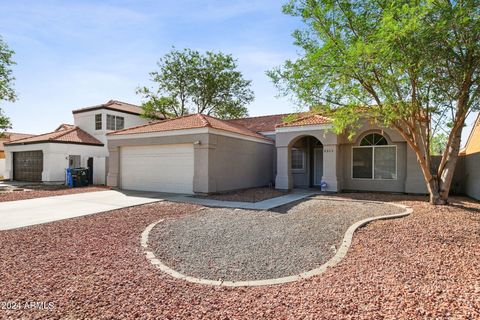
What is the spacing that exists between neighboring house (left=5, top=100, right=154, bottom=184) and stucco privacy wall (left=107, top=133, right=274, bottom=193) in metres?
3.95

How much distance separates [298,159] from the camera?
18734mm

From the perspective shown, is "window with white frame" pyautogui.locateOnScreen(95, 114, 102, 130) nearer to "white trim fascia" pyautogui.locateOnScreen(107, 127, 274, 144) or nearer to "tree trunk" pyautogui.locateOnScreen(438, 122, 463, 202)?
"white trim fascia" pyautogui.locateOnScreen(107, 127, 274, 144)

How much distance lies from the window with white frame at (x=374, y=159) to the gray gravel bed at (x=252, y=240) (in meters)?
5.22

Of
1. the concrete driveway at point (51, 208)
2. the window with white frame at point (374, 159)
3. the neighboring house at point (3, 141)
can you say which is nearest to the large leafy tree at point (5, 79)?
the neighboring house at point (3, 141)

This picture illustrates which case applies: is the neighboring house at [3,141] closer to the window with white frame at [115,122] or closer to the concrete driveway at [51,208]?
the window with white frame at [115,122]

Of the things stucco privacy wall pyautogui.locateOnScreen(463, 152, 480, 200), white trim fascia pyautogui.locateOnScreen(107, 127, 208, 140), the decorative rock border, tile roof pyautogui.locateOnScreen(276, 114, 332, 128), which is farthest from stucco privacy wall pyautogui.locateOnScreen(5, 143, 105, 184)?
stucco privacy wall pyautogui.locateOnScreen(463, 152, 480, 200)

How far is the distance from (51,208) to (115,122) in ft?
54.8

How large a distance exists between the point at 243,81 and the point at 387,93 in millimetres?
24477

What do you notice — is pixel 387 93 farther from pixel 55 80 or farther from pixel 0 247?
pixel 55 80

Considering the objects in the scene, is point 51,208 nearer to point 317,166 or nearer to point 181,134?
point 181,134

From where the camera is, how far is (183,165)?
14570 millimetres

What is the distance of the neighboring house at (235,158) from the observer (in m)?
A: 13.9

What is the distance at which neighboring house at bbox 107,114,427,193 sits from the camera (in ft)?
45.5

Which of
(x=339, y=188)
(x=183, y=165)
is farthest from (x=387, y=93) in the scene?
(x=183, y=165)
